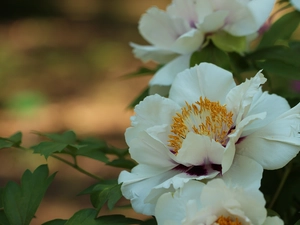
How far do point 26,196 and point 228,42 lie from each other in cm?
29

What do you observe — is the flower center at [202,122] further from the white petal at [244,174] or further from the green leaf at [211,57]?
the green leaf at [211,57]

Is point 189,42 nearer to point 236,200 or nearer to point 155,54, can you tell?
point 155,54

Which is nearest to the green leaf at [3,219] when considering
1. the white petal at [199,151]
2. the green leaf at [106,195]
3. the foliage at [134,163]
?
the foliage at [134,163]

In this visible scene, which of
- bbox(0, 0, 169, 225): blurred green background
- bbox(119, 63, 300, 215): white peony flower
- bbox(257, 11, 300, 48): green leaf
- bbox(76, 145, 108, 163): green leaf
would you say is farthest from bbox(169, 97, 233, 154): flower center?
bbox(0, 0, 169, 225): blurred green background

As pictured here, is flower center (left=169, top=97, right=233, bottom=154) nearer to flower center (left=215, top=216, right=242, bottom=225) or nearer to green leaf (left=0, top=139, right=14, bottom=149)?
flower center (left=215, top=216, right=242, bottom=225)

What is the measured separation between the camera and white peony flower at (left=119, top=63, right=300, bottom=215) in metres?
0.44

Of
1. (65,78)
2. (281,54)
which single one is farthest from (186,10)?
(65,78)

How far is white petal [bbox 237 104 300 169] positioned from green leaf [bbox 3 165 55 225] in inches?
8.1

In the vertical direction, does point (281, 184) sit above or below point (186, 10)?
below

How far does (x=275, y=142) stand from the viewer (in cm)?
45

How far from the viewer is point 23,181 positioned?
566 millimetres

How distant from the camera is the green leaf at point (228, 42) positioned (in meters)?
0.65

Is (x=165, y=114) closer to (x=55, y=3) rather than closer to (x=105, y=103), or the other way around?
(x=105, y=103)

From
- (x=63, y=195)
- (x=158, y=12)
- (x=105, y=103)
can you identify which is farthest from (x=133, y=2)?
(x=158, y=12)
